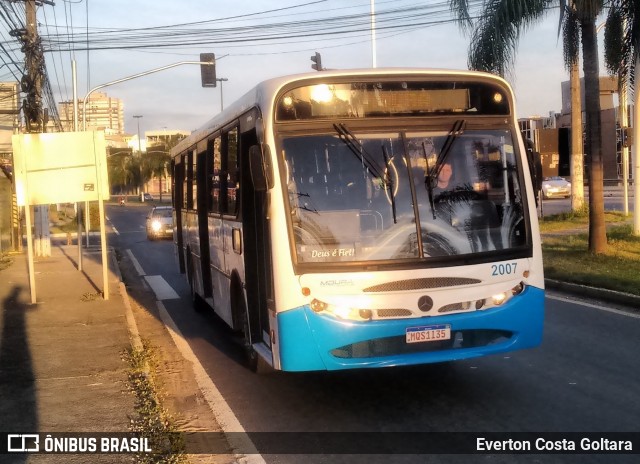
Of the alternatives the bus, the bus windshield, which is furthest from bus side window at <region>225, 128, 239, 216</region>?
the bus windshield

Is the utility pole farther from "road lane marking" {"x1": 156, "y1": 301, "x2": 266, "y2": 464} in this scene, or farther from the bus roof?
the bus roof

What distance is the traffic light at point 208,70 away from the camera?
25.0 meters

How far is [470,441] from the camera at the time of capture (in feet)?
18.9

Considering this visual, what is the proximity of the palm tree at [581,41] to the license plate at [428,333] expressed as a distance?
403 inches

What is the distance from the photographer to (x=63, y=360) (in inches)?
352

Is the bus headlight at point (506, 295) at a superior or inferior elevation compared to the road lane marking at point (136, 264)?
superior

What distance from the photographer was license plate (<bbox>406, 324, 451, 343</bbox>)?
6363 millimetres

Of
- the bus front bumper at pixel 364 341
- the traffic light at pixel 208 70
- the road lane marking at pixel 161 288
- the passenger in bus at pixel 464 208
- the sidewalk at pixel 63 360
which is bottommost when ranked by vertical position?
the road lane marking at pixel 161 288

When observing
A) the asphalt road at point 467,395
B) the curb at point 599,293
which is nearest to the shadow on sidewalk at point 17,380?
the asphalt road at point 467,395

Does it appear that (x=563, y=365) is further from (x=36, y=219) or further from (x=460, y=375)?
(x=36, y=219)

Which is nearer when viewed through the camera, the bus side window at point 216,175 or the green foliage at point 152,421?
the green foliage at point 152,421

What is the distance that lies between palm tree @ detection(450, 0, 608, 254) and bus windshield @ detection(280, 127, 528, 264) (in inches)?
382

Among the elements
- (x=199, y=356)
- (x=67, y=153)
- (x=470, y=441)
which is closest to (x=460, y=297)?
(x=470, y=441)

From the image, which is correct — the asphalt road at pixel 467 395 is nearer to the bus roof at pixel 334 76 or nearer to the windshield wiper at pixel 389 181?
the windshield wiper at pixel 389 181
